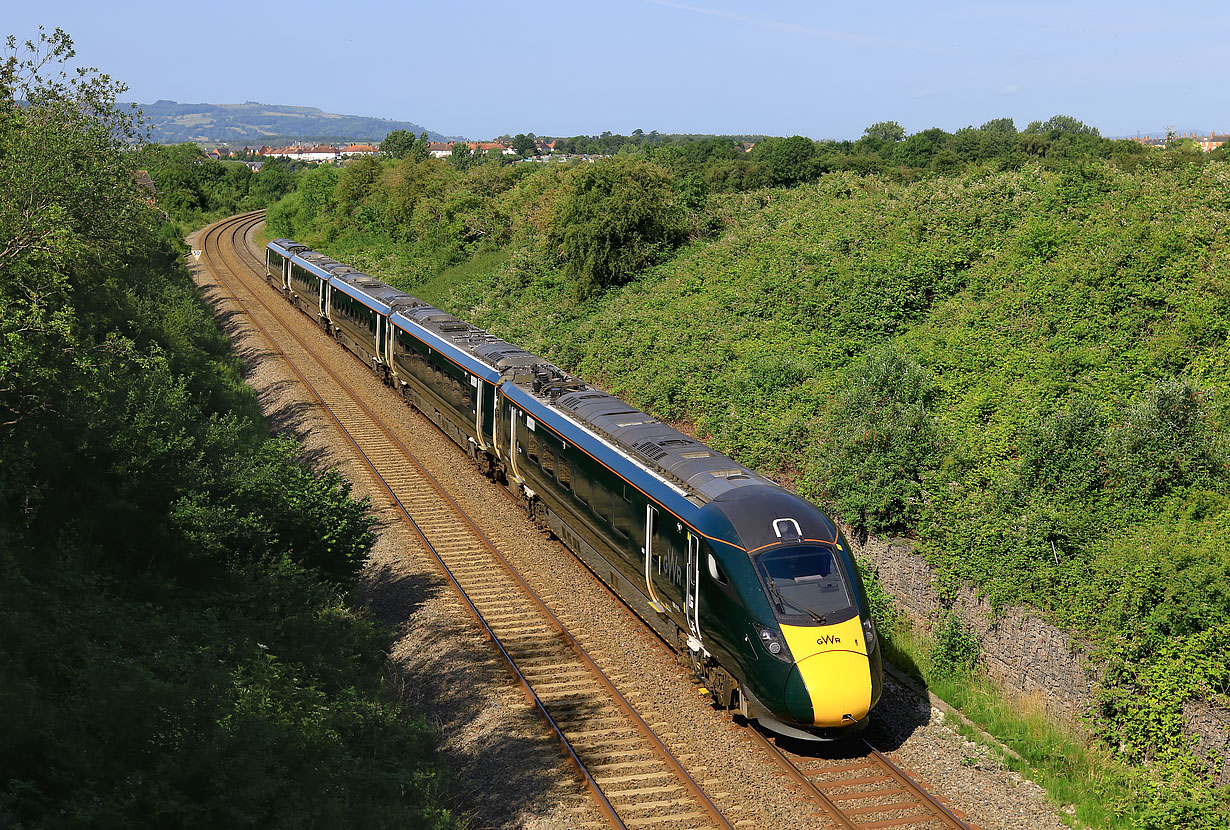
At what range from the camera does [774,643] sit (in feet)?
38.2

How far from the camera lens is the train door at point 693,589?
42.8ft

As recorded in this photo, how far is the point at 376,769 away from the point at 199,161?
111 meters

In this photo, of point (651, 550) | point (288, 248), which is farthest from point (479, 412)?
point (288, 248)

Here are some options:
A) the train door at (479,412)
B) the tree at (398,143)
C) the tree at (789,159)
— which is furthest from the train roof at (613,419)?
the tree at (398,143)

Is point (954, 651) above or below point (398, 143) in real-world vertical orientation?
below

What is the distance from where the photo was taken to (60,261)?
620 inches

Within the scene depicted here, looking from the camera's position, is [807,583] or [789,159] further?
[789,159]

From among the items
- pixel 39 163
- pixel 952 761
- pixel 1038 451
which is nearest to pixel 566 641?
pixel 952 761

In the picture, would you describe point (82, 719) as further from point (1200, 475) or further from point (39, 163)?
point (1200, 475)

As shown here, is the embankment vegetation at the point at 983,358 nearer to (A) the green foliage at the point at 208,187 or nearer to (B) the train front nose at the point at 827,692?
(B) the train front nose at the point at 827,692

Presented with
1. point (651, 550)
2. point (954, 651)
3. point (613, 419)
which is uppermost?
point (613, 419)

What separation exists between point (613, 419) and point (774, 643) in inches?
264

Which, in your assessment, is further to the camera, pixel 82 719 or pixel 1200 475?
pixel 1200 475

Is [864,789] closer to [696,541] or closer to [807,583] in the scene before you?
[807,583]
